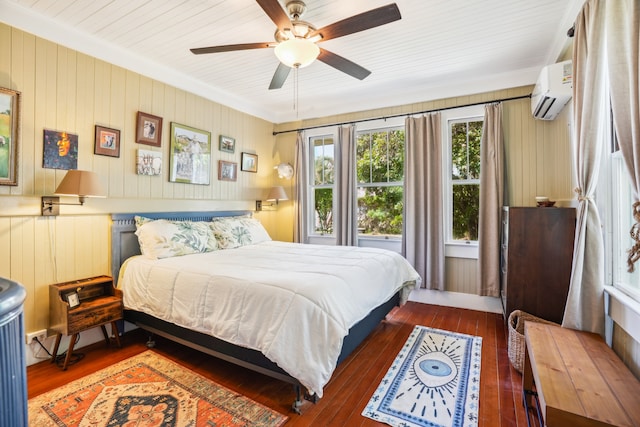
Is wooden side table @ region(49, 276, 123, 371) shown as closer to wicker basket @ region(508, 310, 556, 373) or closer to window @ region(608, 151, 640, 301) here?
wicker basket @ region(508, 310, 556, 373)

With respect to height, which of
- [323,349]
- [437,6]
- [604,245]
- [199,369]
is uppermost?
[437,6]

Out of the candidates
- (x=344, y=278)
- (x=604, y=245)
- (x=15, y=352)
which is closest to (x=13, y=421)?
(x=15, y=352)

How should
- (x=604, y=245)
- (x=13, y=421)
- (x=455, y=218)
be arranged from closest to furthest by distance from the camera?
1. (x=13, y=421)
2. (x=604, y=245)
3. (x=455, y=218)

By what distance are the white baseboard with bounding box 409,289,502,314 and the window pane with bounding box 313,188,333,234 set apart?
1597 mm

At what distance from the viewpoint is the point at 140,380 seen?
2180mm

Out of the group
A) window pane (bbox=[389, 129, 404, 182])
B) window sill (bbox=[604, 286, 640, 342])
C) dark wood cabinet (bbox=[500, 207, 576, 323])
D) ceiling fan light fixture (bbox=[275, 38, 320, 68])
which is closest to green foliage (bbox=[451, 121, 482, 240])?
window pane (bbox=[389, 129, 404, 182])

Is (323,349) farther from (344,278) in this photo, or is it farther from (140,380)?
(140,380)

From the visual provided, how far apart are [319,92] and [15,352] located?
3930mm

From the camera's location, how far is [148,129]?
3.22 m

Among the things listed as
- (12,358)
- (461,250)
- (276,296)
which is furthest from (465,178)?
(12,358)

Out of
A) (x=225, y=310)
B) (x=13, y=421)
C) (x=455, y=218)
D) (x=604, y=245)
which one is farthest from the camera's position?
(x=455, y=218)

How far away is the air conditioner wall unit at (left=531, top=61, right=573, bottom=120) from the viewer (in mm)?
2602

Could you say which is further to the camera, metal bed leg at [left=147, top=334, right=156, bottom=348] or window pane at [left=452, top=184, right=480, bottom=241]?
window pane at [left=452, top=184, right=480, bottom=241]

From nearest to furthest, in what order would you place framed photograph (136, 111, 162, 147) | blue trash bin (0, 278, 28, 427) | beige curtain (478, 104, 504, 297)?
1. blue trash bin (0, 278, 28, 427)
2. framed photograph (136, 111, 162, 147)
3. beige curtain (478, 104, 504, 297)
